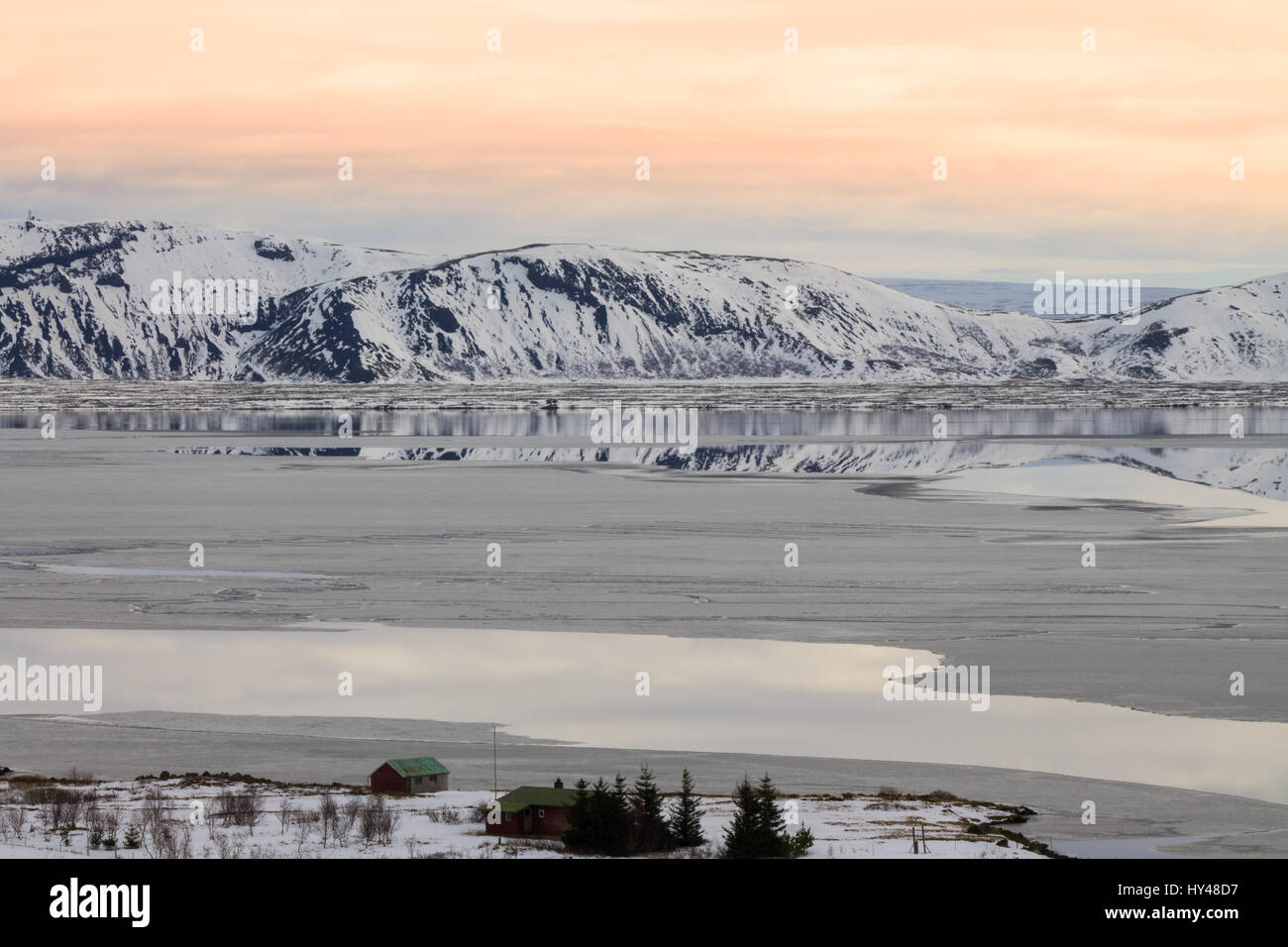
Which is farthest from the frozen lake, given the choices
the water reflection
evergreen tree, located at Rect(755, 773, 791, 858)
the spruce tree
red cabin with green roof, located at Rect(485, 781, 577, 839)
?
the water reflection

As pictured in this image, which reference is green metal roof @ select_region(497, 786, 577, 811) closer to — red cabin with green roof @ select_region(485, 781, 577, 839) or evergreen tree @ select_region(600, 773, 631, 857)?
red cabin with green roof @ select_region(485, 781, 577, 839)

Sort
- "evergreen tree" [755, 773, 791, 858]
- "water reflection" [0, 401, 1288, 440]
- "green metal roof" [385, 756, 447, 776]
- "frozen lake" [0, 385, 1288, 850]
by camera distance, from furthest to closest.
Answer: "water reflection" [0, 401, 1288, 440] → "frozen lake" [0, 385, 1288, 850] → "green metal roof" [385, 756, 447, 776] → "evergreen tree" [755, 773, 791, 858]

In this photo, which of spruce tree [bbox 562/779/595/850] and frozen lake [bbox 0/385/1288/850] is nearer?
spruce tree [bbox 562/779/595/850]

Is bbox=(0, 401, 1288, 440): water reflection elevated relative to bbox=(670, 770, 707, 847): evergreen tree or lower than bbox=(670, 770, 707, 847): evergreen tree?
elevated

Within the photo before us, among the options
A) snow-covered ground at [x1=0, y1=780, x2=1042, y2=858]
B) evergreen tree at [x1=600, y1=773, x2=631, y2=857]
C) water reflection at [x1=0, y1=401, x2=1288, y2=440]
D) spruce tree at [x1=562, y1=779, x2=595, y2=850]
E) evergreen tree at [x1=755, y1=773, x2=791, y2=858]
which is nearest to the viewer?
evergreen tree at [x1=755, y1=773, x2=791, y2=858]

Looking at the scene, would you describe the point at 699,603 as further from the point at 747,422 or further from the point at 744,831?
the point at 747,422

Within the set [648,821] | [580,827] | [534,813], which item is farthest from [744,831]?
[534,813]
